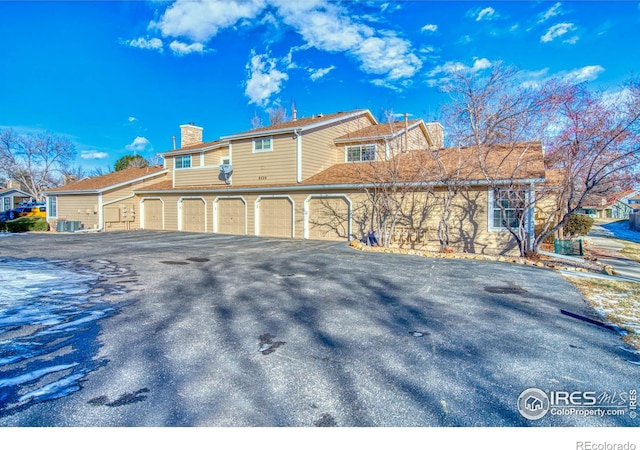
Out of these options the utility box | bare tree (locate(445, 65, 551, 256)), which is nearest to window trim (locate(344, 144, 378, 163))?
bare tree (locate(445, 65, 551, 256))

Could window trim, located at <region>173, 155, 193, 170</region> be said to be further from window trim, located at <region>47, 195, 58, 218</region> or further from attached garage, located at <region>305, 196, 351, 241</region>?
window trim, located at <region>47, 195, 58, 218</region>

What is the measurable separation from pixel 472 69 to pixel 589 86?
10.6 ft

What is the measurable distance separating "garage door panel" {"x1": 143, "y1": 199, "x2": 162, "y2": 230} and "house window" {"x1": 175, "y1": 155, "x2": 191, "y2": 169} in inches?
97.5

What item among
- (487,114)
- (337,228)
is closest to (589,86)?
(487,114)

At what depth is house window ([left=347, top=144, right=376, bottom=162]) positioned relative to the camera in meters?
16.5

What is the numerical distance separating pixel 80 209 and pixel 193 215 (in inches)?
317

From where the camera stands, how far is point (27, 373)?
3.08 metres

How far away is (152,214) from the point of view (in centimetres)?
2114

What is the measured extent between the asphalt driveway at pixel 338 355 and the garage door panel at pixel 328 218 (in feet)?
24.4

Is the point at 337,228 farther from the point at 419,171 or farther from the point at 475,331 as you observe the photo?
the point at 475,331

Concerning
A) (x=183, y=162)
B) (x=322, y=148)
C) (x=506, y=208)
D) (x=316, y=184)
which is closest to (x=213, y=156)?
(x=183, y=162)

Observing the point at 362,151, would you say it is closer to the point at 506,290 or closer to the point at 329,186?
the point at 329,186

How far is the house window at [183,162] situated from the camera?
20.5 meters
